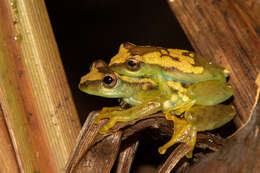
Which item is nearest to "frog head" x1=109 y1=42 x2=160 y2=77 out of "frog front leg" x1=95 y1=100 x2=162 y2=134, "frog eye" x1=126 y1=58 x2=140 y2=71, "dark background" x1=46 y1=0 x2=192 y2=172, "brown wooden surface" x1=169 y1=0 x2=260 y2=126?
"frog eye" x1=126 y1=58 x2=140 y2=71

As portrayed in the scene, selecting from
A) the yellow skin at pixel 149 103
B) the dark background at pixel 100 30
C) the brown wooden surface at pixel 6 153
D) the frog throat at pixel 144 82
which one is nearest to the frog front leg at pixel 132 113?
the yellow skin at pixel 149 103

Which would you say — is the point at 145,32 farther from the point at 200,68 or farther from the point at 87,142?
the point at 87,142

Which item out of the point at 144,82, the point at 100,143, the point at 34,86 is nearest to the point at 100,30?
the point at 144,82

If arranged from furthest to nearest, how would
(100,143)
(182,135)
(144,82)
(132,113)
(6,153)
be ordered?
(144,82), (132,113), (182,135), (100,143), (6,153)

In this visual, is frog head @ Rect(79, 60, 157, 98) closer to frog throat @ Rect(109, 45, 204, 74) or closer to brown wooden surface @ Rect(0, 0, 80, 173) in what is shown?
frog throat @ Rect(109, 45, 204, 74)

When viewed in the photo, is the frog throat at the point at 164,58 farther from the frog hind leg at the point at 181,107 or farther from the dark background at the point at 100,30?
the dark background at the point at 100,30

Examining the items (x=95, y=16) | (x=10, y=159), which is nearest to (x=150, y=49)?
(x=10, y=159)

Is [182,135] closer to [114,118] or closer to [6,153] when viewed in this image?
[114,118]
